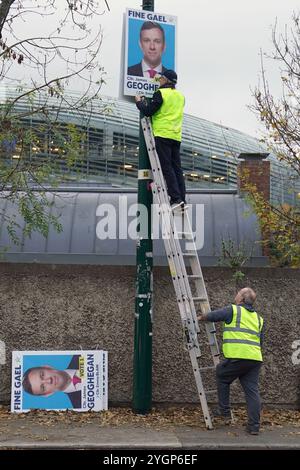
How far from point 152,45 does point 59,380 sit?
4682 millimetres

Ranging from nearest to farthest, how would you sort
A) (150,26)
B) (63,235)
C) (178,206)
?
(178,206) → (150,26) → (63,235)

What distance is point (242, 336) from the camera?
7570 mm

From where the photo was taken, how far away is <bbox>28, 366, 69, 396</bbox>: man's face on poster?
8430mm

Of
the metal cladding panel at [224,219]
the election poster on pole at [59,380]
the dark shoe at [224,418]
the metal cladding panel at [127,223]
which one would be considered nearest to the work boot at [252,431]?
the dark shoe at [224,418]

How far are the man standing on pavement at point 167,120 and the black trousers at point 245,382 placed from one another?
82.2 inches

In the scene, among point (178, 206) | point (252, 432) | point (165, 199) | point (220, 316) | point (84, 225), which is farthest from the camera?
point (84, 225)

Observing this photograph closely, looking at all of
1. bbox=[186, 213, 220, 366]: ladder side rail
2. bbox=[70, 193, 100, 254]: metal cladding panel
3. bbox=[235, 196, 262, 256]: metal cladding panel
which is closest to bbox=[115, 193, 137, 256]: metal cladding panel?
bbox=[70, 193, 100, 254]: metal cladding panel

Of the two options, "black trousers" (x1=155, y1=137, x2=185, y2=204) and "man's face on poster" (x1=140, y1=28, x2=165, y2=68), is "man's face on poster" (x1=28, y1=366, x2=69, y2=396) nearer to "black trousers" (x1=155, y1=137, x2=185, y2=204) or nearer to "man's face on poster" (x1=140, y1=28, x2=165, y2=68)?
"black trousers" (x1=155, y1=137, x2=185, y2=204)

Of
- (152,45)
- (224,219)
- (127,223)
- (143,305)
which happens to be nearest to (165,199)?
(143,305)

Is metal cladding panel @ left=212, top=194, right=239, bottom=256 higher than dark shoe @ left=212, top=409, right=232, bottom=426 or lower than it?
higher

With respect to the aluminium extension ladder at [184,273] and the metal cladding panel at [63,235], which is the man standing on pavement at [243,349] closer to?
the aluminium extension ladder at [184,273]

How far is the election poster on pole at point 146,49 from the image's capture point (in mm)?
8359

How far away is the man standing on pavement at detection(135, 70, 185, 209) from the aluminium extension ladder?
12cm

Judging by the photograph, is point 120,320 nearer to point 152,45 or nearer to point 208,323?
point 208,323
